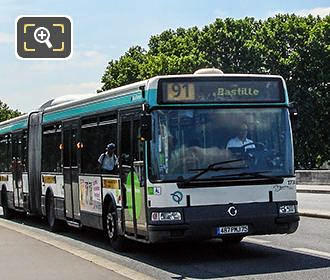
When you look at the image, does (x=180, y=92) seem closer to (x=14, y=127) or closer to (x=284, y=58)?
(x=14, y=127)

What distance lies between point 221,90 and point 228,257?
2.58m

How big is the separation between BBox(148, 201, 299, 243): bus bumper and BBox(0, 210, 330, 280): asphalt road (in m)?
0.45

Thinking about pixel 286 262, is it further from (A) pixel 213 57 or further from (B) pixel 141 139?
(A) pixel 213 57

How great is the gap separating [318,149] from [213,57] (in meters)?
10.7

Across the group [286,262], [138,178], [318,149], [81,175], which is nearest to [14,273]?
[138,178]

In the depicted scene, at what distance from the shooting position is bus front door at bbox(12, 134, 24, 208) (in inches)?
850

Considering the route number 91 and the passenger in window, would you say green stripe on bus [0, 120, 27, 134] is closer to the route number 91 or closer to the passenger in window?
the passenger in window

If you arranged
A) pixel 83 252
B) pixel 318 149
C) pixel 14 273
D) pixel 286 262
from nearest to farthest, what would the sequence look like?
pixel 14 273 → pixel 286 262 → pixel 83 252 → pixel 318 149

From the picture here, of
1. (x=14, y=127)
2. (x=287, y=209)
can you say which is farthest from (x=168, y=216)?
(x=14, y=127)

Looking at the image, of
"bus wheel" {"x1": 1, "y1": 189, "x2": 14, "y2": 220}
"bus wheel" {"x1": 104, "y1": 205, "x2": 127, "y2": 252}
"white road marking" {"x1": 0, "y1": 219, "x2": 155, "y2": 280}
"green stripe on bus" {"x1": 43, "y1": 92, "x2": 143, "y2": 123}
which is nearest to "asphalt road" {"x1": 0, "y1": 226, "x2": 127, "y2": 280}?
"white road marking" {"x1": 0, "y1": 219, "x2": 155, "y2": 280}

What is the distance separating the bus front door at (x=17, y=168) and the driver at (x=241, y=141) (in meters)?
10.9

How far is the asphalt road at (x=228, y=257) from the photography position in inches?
412

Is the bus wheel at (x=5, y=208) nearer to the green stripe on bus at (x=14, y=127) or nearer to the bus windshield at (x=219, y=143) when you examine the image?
the green stripe on bus at (x=14, y=127)

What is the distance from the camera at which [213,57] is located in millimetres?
62062
